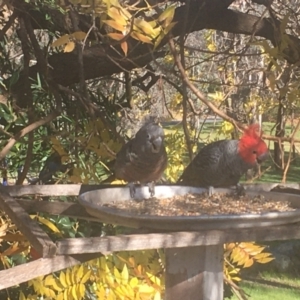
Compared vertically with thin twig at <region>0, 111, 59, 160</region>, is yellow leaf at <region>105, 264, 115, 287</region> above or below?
below

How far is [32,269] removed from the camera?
2.25 feet

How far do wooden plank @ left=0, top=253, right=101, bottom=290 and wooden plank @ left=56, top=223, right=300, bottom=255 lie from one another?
1 centimetres

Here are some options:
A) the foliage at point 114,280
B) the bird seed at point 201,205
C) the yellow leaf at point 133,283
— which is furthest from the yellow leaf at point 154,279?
the bird seed at point 201,205

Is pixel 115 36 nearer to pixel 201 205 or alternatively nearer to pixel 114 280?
pixel 201 205

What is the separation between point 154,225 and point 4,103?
2.92ft

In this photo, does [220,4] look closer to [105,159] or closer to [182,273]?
[105,159]

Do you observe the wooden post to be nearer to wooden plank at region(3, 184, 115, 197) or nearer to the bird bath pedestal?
the bird bath pedestal

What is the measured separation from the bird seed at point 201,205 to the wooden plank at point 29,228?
0.15m

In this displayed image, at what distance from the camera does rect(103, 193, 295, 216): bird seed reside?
1.00m

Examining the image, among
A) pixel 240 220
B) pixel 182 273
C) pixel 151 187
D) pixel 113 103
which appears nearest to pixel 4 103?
pixel 113 103

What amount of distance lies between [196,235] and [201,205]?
0.28 m

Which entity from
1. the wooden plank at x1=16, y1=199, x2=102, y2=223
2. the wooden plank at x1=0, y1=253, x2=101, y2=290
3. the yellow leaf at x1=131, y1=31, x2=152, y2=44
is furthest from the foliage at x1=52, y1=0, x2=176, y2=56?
the wooden plank at x1=0, y1=253, x2=101, y2=290

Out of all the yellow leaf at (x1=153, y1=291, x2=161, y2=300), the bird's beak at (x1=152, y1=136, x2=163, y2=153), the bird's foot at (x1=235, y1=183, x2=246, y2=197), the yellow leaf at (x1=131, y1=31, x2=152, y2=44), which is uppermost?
the yellow leaf at (x1=131, y1=31, x2=152, y2=44)

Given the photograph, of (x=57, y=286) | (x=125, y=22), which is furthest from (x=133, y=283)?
(x=125, y=22)
